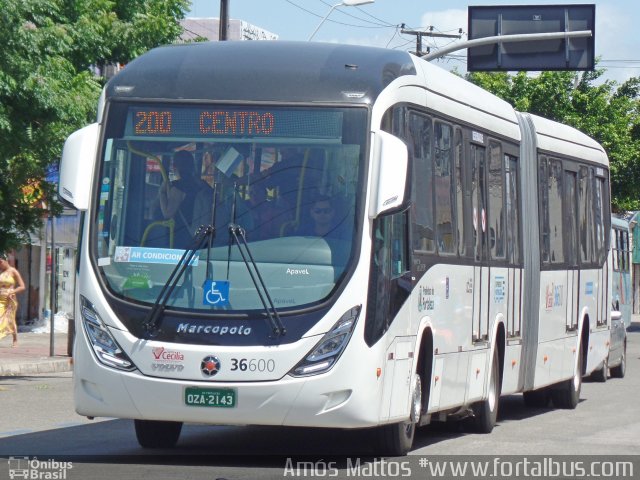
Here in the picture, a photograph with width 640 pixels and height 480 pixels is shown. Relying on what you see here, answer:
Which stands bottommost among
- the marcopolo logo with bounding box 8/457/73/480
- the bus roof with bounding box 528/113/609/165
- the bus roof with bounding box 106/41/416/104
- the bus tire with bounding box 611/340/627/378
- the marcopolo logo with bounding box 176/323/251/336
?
the bus tire with bounding box 611/340/627/378

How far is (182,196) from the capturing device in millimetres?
10938

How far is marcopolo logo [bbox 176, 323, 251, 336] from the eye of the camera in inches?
413

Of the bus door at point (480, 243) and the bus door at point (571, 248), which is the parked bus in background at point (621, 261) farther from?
the bus door at point (480, 243)

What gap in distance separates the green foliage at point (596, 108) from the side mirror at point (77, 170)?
43717 millimetres

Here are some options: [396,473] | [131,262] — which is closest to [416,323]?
[396,473]

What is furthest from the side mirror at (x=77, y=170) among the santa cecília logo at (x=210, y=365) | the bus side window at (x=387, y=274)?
the bus side window at (x=387, y=274)

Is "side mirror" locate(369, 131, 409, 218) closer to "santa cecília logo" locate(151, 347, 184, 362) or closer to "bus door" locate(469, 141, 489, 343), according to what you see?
"santa cecília logo" locate(151, 347, 184, 362)

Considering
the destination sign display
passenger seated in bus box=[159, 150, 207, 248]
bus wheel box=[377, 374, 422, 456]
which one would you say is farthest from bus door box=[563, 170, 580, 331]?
passenger seated in bus box=[159, 150, 207, 248]

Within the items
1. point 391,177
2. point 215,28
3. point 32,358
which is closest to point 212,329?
point 391,177

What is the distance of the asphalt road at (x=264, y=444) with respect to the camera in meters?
10.7

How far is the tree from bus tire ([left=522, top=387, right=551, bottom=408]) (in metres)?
7.11

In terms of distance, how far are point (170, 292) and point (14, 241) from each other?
1106 centimetres

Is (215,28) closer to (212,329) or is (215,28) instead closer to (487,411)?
(487,411)

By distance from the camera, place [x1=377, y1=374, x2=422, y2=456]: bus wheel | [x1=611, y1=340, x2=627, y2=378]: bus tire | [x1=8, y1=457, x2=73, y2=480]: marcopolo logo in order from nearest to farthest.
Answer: [x1=8, y1=457, x2=73, y2=480]: marcopolo logo < [x1=377, y1=374, x2=422, y2=456]: bus wheel < [x1=611, y1=340, x2=627, y2=378]: bus tire
